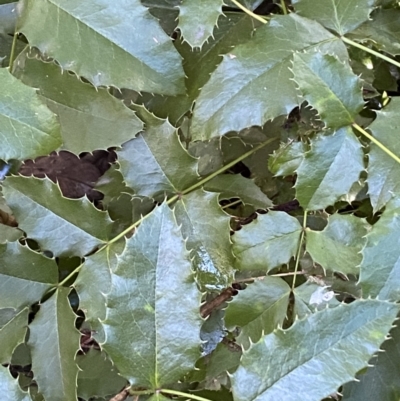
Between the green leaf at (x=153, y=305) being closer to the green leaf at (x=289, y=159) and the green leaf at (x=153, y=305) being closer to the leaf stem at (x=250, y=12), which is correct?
the green leaf at (x=289, y=159)

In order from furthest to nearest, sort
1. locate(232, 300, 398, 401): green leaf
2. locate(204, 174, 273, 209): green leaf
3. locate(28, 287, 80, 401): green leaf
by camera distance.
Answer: locate(204, 174, 273, 209): green leaf
locate(28, 287, 80, 401): green leaf
locate(232, 300, 398, 401): green leaf

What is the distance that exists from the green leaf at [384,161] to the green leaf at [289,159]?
12 cm

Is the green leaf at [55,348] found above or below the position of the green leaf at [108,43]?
below

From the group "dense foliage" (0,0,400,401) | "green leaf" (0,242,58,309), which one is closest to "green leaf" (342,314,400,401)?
"dense foliage" (0,0,400,401)

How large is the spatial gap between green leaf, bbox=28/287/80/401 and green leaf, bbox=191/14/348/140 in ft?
1.16

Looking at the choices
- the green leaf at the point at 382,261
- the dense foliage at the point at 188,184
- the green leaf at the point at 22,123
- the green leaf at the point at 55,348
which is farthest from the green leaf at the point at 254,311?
the green leaf at the point at 22,123

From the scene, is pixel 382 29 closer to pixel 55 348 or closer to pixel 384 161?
pixel 384 161

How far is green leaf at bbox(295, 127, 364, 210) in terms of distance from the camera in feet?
2.69

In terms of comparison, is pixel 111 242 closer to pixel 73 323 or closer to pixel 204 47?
pixel 73 323

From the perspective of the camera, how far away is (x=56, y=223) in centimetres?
90

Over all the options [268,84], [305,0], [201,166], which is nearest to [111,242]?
[201,166]

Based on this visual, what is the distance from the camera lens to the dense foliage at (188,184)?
2.29 ft

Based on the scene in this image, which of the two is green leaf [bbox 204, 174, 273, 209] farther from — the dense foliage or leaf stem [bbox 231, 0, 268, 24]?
leaf stem [bbox 231, 0, 268, 24]

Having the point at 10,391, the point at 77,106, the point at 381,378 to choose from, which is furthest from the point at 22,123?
the point at 381,378
